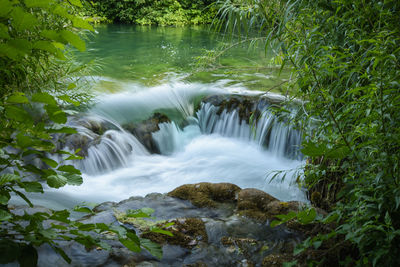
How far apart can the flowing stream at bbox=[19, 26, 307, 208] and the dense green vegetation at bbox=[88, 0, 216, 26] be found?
38.4ft

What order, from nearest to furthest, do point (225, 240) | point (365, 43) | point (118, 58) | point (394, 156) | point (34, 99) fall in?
point (34, 99)
point (394, 156)
point (365, 43)
point (225, 240)
point (118, 58)

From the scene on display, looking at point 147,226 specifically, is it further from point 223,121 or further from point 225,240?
point 223,121

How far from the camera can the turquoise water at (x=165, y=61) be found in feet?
28.9

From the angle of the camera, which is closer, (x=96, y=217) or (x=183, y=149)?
(x=96, y=217)

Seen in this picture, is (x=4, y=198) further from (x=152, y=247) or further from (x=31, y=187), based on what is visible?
(x=152, y=247)

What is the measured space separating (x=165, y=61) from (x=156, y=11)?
12.3 meters

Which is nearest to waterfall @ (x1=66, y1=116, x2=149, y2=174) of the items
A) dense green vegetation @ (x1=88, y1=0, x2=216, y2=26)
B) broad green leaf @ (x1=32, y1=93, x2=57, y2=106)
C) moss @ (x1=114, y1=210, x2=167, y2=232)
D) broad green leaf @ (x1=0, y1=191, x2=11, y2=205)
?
moss @ (x1=114, y1=210, x2=167, y2=232)

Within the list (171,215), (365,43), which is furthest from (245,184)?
(365,43)

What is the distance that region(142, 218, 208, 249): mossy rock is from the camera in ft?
8.33

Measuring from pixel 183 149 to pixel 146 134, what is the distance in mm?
828

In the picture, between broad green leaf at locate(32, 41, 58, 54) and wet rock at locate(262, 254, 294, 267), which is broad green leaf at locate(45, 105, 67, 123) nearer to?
broad green leaf at locate(32, 41, 58, 54)

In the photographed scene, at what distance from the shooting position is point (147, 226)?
2727 mm

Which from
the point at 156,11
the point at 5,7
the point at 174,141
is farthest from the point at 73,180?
the point at 156,11

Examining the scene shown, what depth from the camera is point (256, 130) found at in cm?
690
